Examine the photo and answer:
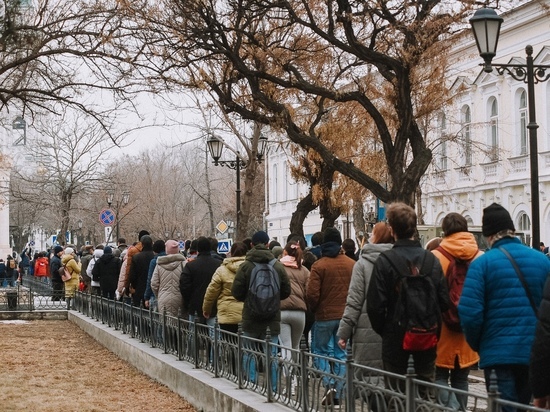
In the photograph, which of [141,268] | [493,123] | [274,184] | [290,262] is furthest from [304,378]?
[274,184]

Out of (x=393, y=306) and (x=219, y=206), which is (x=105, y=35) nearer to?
(x=393, y=306)

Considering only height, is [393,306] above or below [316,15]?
below

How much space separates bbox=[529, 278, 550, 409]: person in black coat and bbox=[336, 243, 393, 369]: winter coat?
2.79 m

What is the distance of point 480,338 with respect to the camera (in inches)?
289

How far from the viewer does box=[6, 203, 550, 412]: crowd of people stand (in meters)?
7.20

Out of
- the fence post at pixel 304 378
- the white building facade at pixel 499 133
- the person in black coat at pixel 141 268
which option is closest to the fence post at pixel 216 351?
the fence post at pixel 304 378

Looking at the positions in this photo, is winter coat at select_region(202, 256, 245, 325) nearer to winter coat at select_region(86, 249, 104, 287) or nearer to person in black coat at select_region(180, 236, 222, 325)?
person in black coat at select_region(180, 236, 222, 325)

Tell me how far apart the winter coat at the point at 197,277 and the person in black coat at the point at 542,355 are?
8639mm

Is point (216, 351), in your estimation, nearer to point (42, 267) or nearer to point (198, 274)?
point (198, 274)

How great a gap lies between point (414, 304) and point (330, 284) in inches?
162

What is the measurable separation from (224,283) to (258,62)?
8.41 m

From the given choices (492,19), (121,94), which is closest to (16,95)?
(121,94)

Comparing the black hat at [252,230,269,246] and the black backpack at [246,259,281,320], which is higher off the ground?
the black hat at [252,230,269,246]

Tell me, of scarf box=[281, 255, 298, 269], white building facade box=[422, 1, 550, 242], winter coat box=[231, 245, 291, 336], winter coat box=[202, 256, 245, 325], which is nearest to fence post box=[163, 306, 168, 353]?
winter coat box=[202, 256, 245, 325]
